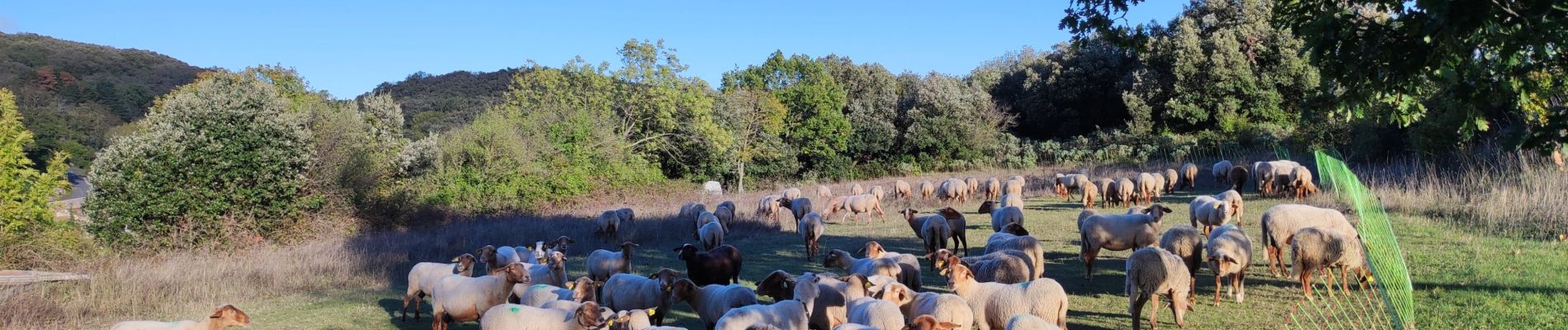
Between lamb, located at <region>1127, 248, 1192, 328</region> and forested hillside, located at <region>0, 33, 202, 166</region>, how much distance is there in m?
36.6

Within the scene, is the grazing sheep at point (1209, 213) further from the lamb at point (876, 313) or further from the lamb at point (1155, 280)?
the lamb at point (876, 313)

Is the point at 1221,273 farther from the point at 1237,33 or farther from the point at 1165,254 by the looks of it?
the point at 1237,33

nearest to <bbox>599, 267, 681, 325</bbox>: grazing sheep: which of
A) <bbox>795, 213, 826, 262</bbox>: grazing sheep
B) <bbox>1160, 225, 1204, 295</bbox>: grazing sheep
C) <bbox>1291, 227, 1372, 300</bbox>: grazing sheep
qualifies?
<bbox>1160, 225, 1204, 295</bbox>: grazing sheep

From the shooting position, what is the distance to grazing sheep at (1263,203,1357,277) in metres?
11.1

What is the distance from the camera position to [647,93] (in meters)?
41.3

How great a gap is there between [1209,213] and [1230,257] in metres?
5.88

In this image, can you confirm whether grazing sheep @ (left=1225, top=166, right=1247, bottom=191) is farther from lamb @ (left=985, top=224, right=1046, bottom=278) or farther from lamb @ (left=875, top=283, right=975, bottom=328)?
lamb @ (left=875, top=283, right=975, bottom=328)

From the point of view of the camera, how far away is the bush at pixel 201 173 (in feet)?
62.5

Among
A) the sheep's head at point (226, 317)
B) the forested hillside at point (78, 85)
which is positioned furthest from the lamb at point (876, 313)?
the forested hillside at point (78, 85)

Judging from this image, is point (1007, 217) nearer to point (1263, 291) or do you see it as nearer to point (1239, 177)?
point (1263, 291)

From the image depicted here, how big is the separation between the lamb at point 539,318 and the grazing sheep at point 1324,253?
7311 mm

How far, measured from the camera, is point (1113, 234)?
38.7 ft

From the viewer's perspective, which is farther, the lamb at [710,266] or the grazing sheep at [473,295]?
the lamb at [710,266]

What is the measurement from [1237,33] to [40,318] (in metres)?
44.4
